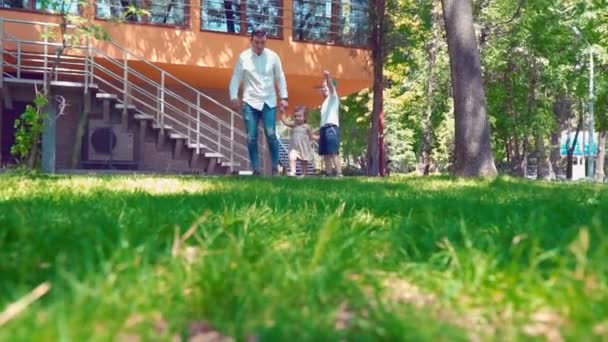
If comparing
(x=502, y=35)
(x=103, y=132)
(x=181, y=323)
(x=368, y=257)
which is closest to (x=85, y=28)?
(x=368, y=257)

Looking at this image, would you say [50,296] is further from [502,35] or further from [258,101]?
[502,35]

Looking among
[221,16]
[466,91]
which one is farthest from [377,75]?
[466,91]

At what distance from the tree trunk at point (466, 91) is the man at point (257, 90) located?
3.36 m

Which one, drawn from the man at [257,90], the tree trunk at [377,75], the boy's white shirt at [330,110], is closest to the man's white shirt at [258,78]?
the man at [257,90]

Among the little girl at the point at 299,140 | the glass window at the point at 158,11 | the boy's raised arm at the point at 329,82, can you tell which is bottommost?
the little girl at the point at 299,140

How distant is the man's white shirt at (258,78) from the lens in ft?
34.6

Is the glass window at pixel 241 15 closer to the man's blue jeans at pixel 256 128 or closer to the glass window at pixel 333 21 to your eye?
the glass window at pixel 333 21

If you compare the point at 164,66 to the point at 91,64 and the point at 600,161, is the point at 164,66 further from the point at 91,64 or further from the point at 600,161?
the point at 600,161

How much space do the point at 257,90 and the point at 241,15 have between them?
847 centimetres

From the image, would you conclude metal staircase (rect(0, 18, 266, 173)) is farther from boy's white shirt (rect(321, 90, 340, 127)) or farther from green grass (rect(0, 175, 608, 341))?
green grass (rect(0, 175, 608, 341))

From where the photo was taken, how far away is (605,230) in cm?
292

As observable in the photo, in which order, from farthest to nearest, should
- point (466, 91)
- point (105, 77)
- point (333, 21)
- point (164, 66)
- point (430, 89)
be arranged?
point (430, 89)
point (333, 21)
point (105, 77)
point (164, 66)
point (466, 91)

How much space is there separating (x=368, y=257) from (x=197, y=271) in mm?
706

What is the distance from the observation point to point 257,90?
10523mm
